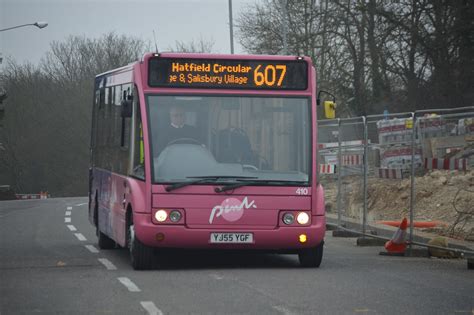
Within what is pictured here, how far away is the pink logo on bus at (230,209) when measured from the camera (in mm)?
14375

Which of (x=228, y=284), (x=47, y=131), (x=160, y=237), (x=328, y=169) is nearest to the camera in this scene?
(x=228, y=284)

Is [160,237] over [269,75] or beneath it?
beneath

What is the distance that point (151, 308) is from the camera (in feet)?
33.9

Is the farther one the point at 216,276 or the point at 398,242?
the point at 398,242

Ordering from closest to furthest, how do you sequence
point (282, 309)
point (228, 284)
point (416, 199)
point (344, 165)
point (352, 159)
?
point (282, 309) → point (228, 284) → point (416, 199) → point (352, 159) → point (344, 165)

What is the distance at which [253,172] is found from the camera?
48.0 ft

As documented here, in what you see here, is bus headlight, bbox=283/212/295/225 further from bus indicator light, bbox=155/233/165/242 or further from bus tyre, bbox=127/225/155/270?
bus tyre, bbox=127/225/155/270

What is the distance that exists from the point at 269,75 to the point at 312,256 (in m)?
2.35

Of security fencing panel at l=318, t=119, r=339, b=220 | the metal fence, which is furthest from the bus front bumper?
security fencing panel at l=318, t=119, r=339, b=220

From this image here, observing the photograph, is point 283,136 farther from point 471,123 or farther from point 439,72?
point 439,72

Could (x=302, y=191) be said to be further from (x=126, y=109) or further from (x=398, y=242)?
(x=398, y=242)

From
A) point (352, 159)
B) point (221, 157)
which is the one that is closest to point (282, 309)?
point (221, 157)

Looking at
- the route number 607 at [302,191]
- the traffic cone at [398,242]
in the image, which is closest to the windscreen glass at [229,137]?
the route number 607 at [302,191]

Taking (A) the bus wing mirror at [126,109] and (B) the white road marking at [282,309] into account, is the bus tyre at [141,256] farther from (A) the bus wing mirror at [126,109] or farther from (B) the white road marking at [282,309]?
(B) the white road marking at [282,309]
